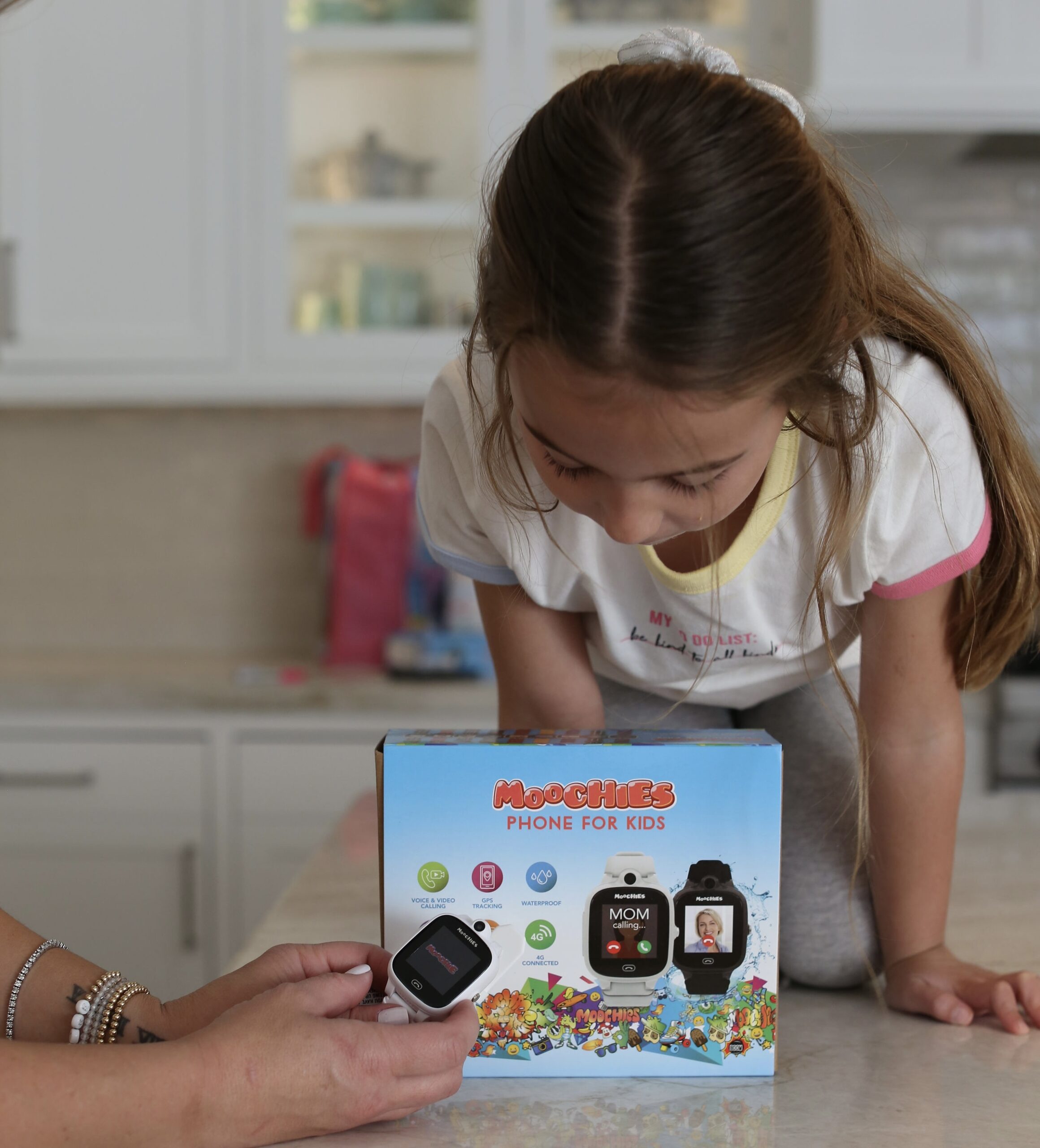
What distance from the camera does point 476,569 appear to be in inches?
37.3

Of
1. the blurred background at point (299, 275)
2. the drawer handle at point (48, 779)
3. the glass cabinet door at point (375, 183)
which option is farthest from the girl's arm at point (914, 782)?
the drawer handle at point (48, 779)

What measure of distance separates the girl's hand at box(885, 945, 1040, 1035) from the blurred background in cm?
115

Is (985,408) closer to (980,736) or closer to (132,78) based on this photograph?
(980,736)

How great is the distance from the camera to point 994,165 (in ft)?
7.78

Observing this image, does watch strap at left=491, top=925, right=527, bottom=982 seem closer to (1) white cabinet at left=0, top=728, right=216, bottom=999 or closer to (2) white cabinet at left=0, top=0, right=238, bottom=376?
(1) white cabinet at left=0, top=728, right=216, bottom=999

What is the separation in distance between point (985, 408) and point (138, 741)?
1609 mm

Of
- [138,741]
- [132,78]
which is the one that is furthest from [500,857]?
[132,78]

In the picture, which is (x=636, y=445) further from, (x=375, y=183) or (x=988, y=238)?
(x=988, y=238)

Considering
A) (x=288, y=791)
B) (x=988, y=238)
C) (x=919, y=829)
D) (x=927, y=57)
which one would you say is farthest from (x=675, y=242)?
(x=988, y=238)

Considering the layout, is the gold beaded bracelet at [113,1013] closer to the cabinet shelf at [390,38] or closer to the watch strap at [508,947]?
the watch strap at [508,947]

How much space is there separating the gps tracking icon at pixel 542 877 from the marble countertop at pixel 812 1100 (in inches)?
5.0

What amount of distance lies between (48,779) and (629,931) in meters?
1.60

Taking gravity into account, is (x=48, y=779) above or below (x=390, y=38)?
below

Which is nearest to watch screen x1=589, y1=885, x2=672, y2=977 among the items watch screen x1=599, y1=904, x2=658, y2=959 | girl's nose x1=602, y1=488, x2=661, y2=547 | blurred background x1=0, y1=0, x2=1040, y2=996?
watch screen x1=599, y1=904, x2=658, y2=959
